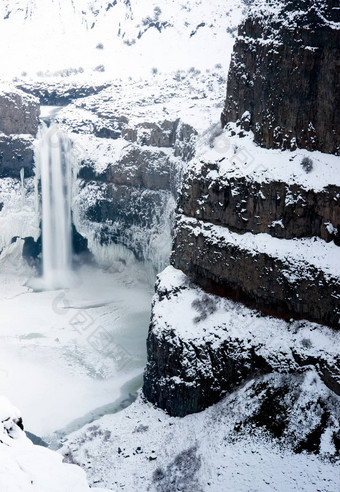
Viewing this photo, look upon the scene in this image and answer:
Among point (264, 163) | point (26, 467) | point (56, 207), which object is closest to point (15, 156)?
point (56, 207)

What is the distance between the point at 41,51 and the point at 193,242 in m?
63.9

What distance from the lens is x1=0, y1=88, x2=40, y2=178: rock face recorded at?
61.2 meters

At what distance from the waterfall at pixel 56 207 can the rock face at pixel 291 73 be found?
98.4ft

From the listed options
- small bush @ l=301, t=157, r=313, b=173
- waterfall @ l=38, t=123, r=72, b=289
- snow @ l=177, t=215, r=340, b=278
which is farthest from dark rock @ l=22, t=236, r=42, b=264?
small bush @ l=301, t=157, r=313, b=173

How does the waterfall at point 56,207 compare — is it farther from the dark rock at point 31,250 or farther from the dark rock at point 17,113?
the dark rock at point 17,113

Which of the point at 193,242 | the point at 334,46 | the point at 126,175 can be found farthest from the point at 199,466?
the point at 126,175

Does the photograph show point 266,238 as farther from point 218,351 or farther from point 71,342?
point 71,342

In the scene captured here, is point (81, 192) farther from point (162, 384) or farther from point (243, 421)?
point (243, 421)

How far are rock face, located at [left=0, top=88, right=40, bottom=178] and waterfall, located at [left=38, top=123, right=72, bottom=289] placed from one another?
64.6 inches

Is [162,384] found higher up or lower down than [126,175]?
lower down

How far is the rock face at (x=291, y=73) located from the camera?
33469 millimetres

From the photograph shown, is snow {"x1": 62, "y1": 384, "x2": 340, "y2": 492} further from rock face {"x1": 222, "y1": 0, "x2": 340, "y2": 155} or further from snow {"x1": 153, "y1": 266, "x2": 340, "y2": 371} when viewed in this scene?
rock face {"x1": 222, "y1": 0, "x2": 340, "y2": 155}

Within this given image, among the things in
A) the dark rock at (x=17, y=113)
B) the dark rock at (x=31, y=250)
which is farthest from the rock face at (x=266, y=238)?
the dark rock at (x=17, y=113)

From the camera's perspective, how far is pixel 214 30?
8975cm
